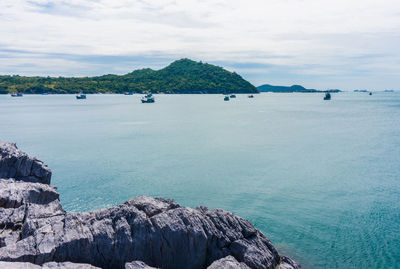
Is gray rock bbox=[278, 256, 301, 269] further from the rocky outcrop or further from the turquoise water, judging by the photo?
the turquoise water

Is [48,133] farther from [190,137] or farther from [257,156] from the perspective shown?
[257,156]

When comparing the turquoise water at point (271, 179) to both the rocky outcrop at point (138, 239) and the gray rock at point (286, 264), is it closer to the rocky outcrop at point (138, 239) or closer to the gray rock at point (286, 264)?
the gray rock at point (286, 264)

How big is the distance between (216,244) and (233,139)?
4425 cm

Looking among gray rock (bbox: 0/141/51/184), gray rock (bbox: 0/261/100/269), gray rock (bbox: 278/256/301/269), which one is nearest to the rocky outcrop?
gray rock (bbox: 278/256/301/269)

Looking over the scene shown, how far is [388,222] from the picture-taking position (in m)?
21.4

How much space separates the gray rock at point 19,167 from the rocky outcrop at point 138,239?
7.38 metres

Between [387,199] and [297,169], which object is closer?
[387,199]

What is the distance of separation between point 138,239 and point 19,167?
13.4 meters

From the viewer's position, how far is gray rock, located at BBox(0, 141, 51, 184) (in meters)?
20.9

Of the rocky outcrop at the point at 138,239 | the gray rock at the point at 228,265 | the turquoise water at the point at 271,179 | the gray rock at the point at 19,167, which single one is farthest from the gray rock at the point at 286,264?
the gray rock at the point at 19,167

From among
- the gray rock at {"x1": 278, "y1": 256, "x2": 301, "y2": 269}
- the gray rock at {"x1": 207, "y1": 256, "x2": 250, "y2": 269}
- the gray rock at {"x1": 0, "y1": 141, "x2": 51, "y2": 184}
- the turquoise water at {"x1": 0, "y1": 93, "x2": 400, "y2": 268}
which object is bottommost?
the turquoise water at {"x1": 0, "y1": 93, "x2": 400, "y2": 268}

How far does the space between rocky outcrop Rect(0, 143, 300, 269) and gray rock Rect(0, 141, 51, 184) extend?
738cm

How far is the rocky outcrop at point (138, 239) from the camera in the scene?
11734mm

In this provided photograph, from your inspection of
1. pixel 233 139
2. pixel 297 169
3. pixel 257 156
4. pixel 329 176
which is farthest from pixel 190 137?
pixel 329 176
